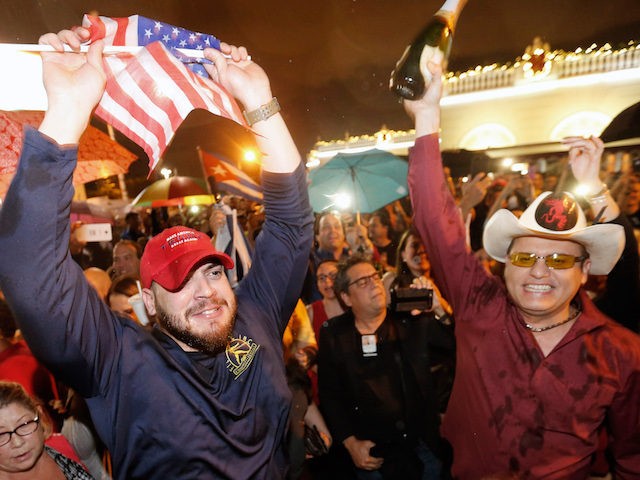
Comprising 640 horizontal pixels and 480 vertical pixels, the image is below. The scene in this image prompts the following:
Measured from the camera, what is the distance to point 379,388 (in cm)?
325

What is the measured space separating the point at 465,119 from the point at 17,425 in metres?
19.1

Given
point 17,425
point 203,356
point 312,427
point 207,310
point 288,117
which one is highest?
point 288,117

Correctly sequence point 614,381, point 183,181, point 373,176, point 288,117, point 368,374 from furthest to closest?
1. point 288,117
2. point 183,181
3. point 373,176
4. point 368,374
5. point 614,381

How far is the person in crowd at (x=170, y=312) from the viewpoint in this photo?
4.29 feet

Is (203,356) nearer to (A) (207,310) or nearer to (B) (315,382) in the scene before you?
(A) (207,310)

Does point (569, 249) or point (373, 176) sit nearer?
point (569, 249)

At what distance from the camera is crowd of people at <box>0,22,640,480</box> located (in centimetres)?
143

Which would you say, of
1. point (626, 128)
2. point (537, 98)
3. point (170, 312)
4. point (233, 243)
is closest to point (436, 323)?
point (170, 312)

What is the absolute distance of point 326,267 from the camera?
4.80m

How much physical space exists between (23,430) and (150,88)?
1940mm

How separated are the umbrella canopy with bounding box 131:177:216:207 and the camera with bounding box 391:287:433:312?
541 centimetres

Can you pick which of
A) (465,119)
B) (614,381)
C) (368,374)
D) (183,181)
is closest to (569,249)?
(614,381)

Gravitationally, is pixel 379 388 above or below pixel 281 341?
below

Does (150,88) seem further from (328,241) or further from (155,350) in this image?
(328,241)
